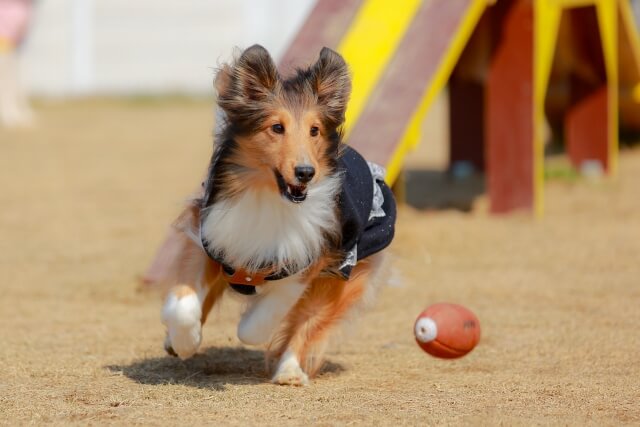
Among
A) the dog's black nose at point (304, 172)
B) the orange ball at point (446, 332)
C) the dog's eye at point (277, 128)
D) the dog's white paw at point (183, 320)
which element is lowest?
the orange ball at point (446, 332)

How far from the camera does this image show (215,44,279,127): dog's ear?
4246 millimetres

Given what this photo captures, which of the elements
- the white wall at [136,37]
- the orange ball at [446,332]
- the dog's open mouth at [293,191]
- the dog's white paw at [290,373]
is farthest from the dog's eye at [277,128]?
the white wall at [136,37]

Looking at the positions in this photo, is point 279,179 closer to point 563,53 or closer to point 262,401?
point 262,401

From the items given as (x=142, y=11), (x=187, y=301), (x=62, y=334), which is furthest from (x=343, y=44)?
(x=142, y=11)

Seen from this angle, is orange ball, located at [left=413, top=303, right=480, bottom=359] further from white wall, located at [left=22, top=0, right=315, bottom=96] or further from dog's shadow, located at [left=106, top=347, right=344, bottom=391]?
white wall, located at [left=22, top=0, right=315, bottom=96]

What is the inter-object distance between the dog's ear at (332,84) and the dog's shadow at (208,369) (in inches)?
45.8

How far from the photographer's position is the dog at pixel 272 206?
13.9 feet

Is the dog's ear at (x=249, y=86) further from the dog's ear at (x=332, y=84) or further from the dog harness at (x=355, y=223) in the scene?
the dog harness at (x=355, y=223)

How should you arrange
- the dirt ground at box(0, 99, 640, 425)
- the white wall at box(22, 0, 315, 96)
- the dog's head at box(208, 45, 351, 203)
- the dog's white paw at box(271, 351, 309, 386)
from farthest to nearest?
1. the white wall at box(22, 0, 315, 96)
2. the dog's white paw at box(271, 351, 309, 386)
3. the dog's head at box(208, 45, 351, 203)
4. the dirt ground at box(0, 99, 640, 425)

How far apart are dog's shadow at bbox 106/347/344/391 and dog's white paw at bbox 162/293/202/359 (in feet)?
0.60

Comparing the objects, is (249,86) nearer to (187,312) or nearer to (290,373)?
(187,312)

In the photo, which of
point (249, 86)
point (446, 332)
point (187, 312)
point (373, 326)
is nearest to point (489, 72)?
point (373, 326)

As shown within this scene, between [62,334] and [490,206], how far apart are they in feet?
14.4

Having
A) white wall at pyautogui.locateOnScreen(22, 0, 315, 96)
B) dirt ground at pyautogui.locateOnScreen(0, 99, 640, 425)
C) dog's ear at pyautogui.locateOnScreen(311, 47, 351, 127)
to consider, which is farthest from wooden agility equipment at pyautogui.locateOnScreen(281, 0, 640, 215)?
white wall at pyautogui.locateOnScreen(22, 0, 315, 96)
